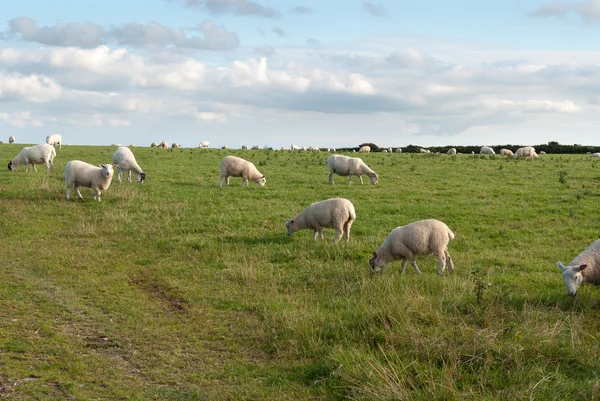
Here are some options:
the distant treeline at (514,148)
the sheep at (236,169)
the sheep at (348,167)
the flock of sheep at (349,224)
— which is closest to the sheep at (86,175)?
the flock of sheep at (349,224)

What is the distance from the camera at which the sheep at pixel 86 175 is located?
68.4 feet

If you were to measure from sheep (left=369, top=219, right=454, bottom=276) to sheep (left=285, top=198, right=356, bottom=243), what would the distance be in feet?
8.22

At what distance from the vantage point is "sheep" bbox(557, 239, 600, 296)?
10.4m

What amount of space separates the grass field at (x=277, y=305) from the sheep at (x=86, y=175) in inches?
23.9

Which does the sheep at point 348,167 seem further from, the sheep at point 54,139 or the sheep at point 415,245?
the sheep at point 54,139

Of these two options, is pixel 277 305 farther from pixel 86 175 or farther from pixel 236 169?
pixel 236 169

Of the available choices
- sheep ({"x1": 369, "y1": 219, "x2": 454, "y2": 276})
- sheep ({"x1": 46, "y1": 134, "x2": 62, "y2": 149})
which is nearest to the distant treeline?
sheep ({"x1": 46, "y1": 134, "x2": 62, "y2": 149})

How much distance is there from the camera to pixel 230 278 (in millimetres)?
12234

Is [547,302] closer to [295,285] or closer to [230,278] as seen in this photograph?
[295,285]

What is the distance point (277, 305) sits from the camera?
33.1ft

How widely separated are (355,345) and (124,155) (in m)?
19.7

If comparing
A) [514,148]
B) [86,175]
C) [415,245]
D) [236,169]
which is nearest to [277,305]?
Result: [415,245]

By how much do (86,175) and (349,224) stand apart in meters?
10.6

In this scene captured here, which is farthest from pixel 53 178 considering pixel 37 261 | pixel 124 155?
pixel 37 261
